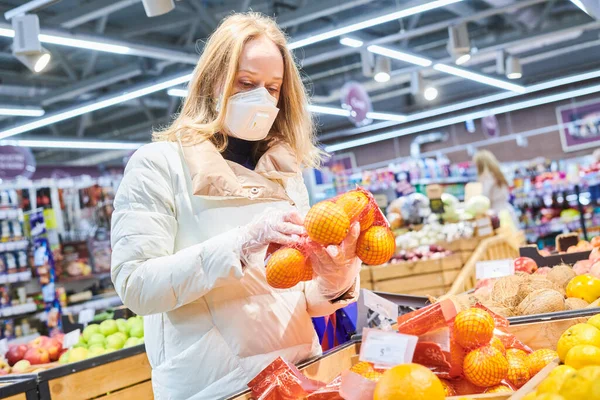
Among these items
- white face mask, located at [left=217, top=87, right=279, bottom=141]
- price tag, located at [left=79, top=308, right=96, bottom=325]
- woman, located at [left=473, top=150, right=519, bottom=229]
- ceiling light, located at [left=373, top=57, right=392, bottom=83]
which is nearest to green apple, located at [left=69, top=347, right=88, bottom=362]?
price tag, located at [left=79, top=308, right=96, bottom=325]

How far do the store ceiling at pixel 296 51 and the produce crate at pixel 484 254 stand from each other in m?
3.02

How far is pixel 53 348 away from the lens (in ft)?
12.9

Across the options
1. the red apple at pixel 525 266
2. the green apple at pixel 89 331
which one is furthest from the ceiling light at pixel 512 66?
the green apple at pixel 89 331

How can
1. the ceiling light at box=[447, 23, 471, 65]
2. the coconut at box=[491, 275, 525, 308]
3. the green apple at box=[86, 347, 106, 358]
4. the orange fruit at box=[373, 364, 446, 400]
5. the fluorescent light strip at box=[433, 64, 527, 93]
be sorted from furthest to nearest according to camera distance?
the fluorescent light strip at box=[433, 64, 527, 93] < the ceiling light at box=[447, 23, 471, 65] < the green apple at box=[86, 347, 106, 358] < the coconut at box=[491, 275, 525, 308] < the orange fruit at box=[373, 364, 446, 400]

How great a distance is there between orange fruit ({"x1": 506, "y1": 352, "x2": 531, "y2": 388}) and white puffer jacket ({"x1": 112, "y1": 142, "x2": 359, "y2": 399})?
430 mm

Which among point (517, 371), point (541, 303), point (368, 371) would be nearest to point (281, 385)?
point (368, 371)

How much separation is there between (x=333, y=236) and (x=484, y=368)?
1.45 feet

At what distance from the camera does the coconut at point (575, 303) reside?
2.41m

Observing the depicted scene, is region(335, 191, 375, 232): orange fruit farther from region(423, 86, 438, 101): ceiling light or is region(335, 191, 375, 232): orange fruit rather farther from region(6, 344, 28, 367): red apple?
region(423, 86, 438, 101): ceiling light

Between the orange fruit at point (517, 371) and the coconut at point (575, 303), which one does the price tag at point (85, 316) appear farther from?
the orange fruit at point (517, 371)

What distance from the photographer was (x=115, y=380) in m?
3.39

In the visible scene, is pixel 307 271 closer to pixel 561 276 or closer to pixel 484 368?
pixel 484 368

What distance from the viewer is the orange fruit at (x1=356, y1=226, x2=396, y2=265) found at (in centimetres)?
145

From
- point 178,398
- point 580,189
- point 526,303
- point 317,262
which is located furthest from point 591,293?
point 580,189
